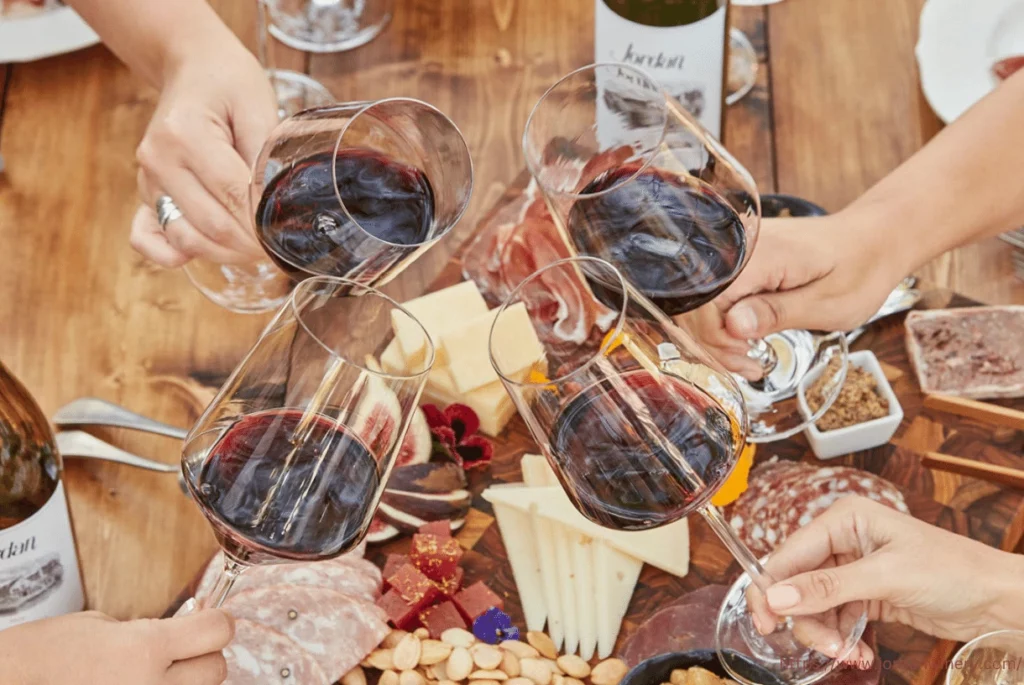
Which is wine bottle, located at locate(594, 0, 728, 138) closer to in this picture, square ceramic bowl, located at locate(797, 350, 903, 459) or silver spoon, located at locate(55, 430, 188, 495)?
square ceramic bowl, located at locate(797, 350, 903, 459)

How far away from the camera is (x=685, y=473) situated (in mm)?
961

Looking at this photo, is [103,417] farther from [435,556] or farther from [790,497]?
[790,497]

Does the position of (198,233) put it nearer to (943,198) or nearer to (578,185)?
(578,185)

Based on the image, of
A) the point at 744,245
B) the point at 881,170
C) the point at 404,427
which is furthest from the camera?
the point at 881,170

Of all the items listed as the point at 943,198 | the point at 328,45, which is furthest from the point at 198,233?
the point at 943,198

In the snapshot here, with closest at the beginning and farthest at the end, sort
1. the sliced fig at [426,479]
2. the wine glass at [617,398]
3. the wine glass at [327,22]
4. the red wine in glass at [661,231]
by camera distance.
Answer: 1. the wine glass at [617,398]
2. the red wine in glass at [661,231]
3. the sliced fig at [426,479]
4. the wine glass at [327,22]

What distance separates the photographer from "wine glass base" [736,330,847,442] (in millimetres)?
1377

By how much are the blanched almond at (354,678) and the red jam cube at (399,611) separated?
63mm

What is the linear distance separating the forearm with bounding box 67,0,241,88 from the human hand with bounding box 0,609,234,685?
671 mm

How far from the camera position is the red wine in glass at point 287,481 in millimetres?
923

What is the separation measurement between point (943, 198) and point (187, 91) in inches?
33.0

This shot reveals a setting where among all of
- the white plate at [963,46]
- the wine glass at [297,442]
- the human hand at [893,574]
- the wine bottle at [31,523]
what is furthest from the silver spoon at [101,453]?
the white plate at [963,46]

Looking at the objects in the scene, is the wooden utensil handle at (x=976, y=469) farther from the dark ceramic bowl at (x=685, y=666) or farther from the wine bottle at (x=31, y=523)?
the wine bottle at (x=31, y=523)

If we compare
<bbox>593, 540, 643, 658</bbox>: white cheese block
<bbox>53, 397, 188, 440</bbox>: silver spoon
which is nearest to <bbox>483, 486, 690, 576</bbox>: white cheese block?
<bbox>593, 540, 643, 658</bbox>: white cheese block
